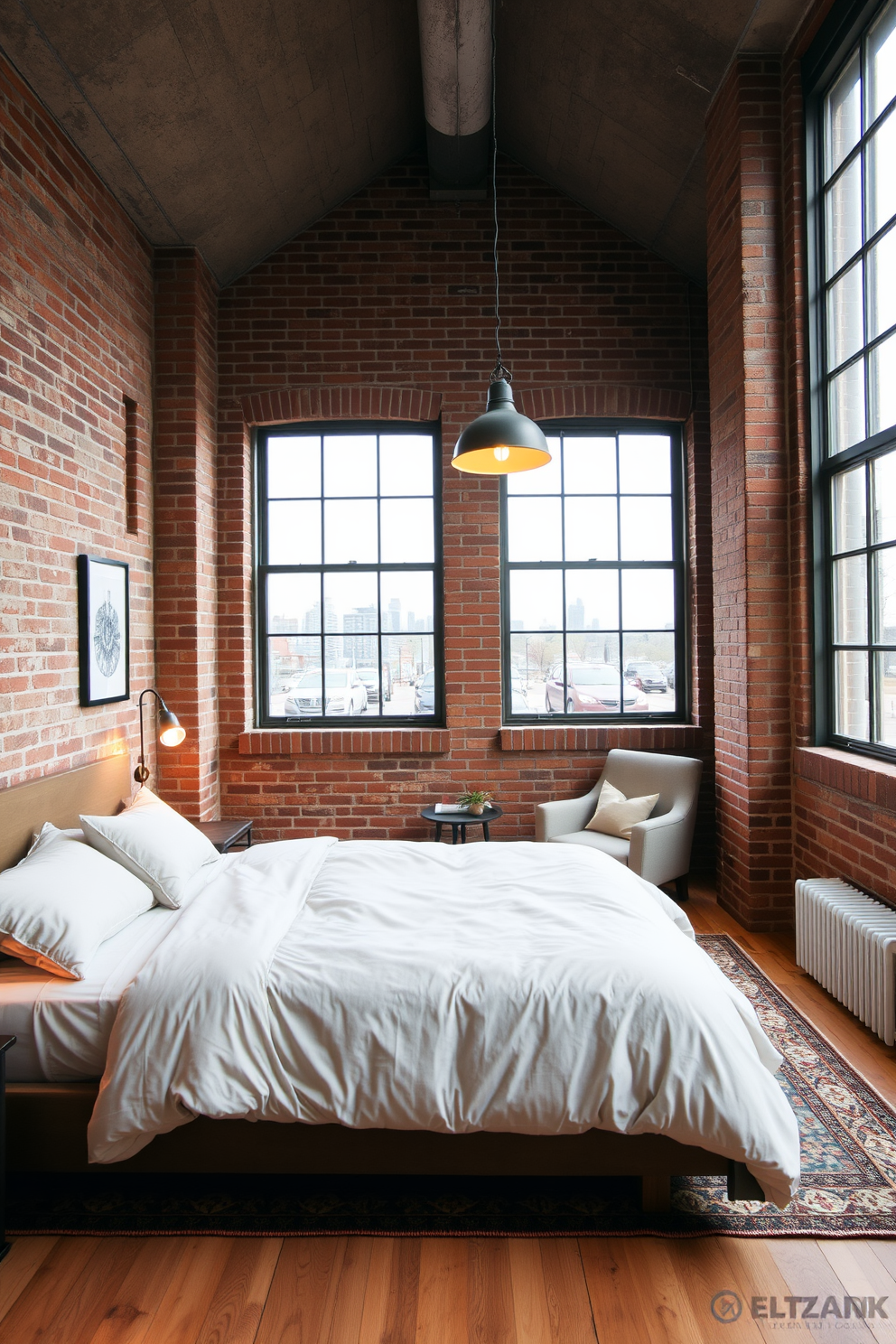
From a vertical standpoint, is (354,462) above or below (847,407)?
above

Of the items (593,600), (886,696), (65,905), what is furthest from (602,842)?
(65,905)

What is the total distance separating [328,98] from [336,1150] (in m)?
4.75

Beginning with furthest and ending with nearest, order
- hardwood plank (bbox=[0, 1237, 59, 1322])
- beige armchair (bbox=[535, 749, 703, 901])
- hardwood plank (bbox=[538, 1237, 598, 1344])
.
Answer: beige armchair (bbox=[535, 749, 703, 901])
hardwood plank (bbox=[0, 1237, 59, 1322])
hardwood plank (bbox=[538, 1237, 598, 1344])

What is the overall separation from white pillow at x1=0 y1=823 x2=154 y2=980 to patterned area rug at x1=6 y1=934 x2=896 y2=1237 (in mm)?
591

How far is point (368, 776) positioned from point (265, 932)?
2661mm

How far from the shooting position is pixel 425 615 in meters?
5.20

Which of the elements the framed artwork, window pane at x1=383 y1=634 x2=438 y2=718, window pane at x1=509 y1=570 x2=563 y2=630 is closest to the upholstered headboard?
Result: the framed artwork

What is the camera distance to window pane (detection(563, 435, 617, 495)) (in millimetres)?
5195

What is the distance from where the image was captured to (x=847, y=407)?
3.56 meters

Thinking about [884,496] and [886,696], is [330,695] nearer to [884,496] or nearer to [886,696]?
[886,696]

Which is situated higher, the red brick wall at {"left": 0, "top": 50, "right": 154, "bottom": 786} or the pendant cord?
the pendant cord

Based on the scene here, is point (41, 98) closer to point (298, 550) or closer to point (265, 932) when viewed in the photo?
point (298, 550)

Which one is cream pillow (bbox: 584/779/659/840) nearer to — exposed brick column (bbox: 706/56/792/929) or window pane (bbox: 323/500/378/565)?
exposed brick column (bbox: 706/56/792/929)

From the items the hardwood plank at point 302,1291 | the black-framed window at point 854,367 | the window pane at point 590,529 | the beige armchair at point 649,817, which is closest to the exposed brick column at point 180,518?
the beige armchair at point 649,817
